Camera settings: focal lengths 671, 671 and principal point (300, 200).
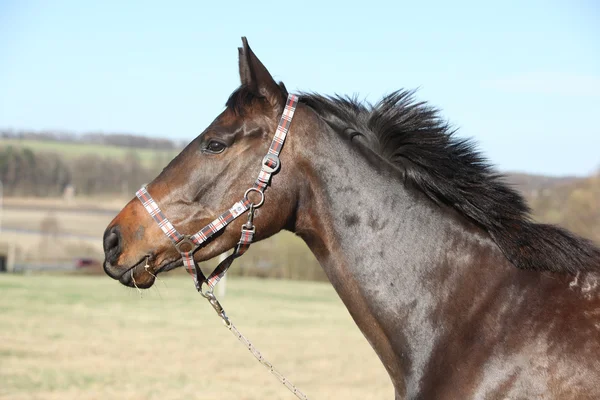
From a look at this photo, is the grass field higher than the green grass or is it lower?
higher

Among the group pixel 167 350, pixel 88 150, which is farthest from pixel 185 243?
pixel 88 150

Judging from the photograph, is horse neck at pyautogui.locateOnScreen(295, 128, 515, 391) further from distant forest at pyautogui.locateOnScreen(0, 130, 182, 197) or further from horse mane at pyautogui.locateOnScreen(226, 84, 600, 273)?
distant forest at pyautogui.locateOnScreen(0, 130, 182, 197)

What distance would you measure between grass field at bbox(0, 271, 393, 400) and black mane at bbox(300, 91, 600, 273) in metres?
3.86

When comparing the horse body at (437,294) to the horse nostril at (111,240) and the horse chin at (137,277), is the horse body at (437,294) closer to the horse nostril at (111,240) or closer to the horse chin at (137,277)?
the horse chin at (137,277)

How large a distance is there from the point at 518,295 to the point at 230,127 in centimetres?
165

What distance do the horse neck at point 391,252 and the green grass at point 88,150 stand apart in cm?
5865

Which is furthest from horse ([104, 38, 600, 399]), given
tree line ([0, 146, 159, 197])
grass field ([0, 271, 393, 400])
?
tree line ([0, 146, 159, 197])

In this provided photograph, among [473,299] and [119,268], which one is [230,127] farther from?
[473,299]

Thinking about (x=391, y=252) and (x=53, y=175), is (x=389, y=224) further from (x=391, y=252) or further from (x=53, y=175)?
(x=53, y=175)

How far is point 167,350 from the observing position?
15.6 m

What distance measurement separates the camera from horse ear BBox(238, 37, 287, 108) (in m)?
3.45

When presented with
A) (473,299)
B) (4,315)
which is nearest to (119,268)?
(473,299)

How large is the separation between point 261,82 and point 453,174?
109 centimetres

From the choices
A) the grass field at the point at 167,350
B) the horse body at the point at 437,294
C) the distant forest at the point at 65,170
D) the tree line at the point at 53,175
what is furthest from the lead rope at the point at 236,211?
the tree line at the point at 53,175
